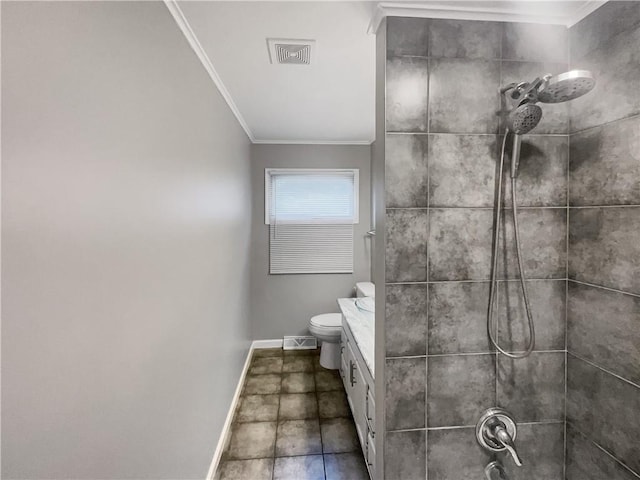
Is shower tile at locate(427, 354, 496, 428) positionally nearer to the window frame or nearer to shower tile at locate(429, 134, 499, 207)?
Result: shower tile at locate(429, 134, 499, 207)

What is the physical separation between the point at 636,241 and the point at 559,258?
0.28 m

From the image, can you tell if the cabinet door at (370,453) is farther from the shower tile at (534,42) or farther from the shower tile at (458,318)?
the shower tile at (534,42)

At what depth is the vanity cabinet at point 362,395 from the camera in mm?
1604

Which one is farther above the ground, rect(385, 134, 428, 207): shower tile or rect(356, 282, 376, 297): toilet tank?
rect(385, 134, 428, 207): shower tile

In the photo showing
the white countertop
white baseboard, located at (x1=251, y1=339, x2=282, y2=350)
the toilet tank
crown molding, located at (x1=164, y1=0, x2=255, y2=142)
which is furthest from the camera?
white baseboard, located at (x1=251, y1=339, x2=282, y2=350)

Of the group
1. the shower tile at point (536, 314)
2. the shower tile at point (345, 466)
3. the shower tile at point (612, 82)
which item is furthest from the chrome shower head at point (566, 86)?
the shower tile at point (345, 466)

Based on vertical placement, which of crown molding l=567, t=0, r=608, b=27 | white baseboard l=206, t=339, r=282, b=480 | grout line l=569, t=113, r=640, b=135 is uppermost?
crown molding l=567, t=0, r=608, b=27

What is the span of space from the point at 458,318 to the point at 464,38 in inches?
48.5

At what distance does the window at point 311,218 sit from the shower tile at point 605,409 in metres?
2.41

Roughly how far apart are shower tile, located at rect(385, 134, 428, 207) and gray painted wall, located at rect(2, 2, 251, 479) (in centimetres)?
94

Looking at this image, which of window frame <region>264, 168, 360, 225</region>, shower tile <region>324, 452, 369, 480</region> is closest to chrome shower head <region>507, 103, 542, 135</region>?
shower tile <region>324, 452, 369, 480</region>

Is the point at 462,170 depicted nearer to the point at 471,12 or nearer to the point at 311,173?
the point at 471,12

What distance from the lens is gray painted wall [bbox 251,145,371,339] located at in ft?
11.3

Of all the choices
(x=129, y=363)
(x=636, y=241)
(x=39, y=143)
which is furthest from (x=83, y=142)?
(x=636, y=241)
